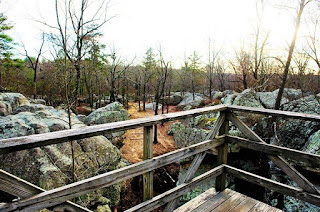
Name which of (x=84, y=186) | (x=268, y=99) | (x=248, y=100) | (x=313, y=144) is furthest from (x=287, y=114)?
(x=268, y=99)

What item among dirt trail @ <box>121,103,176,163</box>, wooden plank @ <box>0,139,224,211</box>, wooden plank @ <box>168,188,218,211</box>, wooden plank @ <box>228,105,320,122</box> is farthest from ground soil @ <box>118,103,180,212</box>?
wooden plank @ <box>228,105,320,122</box>

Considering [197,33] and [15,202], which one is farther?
[197,33]

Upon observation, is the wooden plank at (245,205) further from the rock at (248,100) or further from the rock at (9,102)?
the rock at (9,102)

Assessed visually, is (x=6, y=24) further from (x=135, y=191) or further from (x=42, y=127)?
(x=135, y=191)

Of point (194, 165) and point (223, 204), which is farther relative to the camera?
point (223, 204)

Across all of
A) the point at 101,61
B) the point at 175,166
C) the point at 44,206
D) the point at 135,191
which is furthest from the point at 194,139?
the point at 101,61

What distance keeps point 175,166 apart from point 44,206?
10176 mm

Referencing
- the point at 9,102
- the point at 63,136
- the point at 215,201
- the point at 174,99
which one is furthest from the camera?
the point at 174,99

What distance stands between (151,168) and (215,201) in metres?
1.20

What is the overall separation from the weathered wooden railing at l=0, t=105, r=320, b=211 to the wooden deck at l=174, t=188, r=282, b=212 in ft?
0.60

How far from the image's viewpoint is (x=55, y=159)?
16.9 feet

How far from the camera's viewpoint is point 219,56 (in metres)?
24.2

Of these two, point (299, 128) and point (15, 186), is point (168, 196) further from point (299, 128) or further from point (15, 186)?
point (299, 128)

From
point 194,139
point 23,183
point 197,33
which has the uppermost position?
point 197,33
